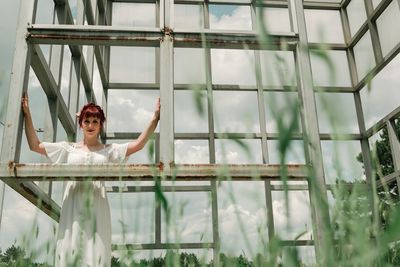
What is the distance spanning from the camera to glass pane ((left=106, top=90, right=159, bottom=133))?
405cm

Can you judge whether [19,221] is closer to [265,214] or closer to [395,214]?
[265,214]

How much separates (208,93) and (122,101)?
12.7 feet

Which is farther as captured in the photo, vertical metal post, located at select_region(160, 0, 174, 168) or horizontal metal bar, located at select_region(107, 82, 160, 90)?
horizontal metal bar, located at select_region(107, 82, 160, 90)

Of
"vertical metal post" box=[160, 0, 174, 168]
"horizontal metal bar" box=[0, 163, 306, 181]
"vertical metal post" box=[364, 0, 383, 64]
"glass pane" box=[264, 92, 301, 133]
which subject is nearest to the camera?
"glass pane" box=[264, 92, 301, 133]

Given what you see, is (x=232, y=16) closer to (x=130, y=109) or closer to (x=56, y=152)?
(x=130, y=109)

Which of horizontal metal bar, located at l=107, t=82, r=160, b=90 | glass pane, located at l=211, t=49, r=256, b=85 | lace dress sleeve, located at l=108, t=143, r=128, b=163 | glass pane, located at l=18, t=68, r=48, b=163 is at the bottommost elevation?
lace dress sleeve, located at l=108, t=143, r=128, b=163

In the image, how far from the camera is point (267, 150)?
419 cm

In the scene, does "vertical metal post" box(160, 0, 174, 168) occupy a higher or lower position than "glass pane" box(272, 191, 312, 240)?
higher

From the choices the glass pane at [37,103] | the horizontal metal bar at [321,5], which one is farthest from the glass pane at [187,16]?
the glass pane at [37,103]

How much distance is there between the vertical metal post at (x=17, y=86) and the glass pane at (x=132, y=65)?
247 cm

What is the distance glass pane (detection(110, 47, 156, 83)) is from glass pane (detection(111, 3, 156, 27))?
297 millimetres

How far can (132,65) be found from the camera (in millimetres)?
4555

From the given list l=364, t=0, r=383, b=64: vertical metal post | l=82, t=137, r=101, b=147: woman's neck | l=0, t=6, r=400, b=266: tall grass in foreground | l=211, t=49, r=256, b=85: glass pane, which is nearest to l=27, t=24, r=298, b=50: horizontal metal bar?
l=82, t=137, r=101, b=147: woman's neck

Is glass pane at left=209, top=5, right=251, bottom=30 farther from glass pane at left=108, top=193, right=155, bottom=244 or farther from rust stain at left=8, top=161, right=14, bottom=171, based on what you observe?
glass pane at left=108, top=193, right=155, bottom=244
